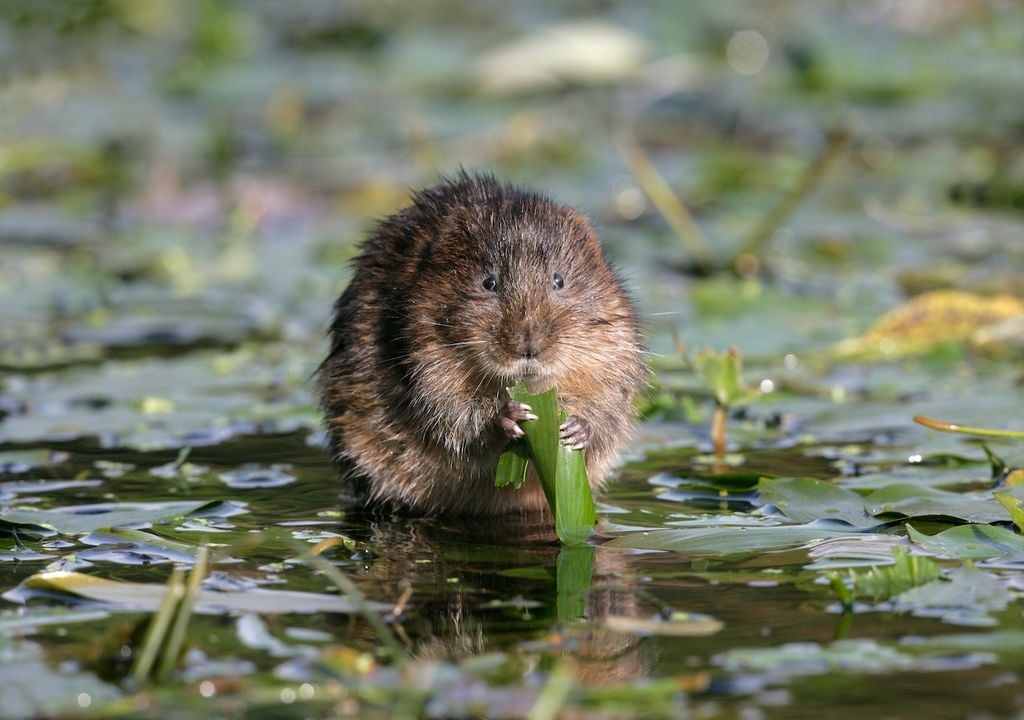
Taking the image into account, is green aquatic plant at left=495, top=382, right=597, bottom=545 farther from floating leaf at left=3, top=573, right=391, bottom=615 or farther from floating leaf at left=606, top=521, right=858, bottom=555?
floating leaf at left=3, top=573, right=391, bottom=615

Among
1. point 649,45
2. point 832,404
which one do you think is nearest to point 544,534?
point 832,404

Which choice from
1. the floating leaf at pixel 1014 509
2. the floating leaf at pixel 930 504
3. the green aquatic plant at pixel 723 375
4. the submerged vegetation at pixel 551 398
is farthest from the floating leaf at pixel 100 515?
the floating leaf at pixel 1014 509

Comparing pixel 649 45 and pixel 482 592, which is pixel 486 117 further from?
pixel 482 592

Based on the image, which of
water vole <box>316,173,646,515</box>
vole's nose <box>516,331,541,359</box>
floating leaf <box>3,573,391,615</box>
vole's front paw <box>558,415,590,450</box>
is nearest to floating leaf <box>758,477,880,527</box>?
water vole <box>316,173,646,515</box>

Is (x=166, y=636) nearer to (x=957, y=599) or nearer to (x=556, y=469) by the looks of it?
(x=556, y=469)

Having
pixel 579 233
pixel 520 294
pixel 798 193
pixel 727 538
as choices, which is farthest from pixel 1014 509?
pixel 798 193

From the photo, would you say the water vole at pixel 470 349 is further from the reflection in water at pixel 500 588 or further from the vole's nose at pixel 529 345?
the reflection in water at pixel 500 588
